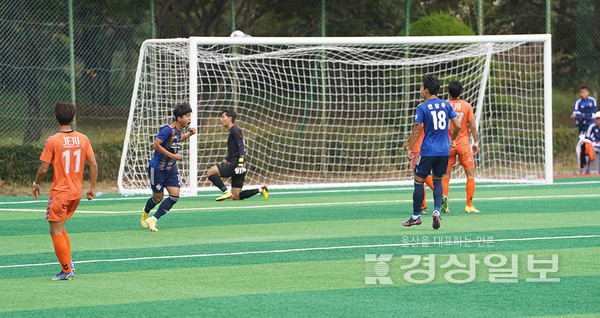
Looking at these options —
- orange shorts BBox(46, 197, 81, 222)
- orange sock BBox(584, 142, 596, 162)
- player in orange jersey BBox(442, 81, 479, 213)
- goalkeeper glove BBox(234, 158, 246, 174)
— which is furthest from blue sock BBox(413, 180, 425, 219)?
orange sock BBox(584, 142, 596, 162)

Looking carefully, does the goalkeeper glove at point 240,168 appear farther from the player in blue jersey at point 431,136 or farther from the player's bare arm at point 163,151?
the player in blue jersey at point 431,136

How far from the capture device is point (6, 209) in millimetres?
15133

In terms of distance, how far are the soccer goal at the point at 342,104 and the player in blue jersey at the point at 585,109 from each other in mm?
1052

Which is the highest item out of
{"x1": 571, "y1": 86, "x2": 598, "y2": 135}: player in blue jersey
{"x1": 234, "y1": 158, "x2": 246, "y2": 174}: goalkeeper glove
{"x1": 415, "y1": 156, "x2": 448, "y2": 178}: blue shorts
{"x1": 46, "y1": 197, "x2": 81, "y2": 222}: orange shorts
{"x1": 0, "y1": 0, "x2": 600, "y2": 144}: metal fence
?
{"x1": 0, "y1": 0, "x2": 600, "y2": 144}: metal fence

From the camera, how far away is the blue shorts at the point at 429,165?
11781 mm

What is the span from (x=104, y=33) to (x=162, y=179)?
7.90 meters

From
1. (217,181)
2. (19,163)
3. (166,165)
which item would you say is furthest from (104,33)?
(166,165)

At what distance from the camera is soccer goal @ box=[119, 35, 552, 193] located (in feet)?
62.0

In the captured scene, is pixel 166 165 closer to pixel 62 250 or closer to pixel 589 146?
pixel 62 250

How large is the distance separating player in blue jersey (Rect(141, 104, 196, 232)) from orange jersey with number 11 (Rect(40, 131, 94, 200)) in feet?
12.0

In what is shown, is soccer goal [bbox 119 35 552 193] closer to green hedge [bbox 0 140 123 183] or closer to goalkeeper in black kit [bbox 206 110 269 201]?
green hedge [bbox 0 140 123 183]

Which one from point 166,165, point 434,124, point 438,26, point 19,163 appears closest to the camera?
point 434,124

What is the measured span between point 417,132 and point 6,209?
292 inches

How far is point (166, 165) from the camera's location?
12.2 m
